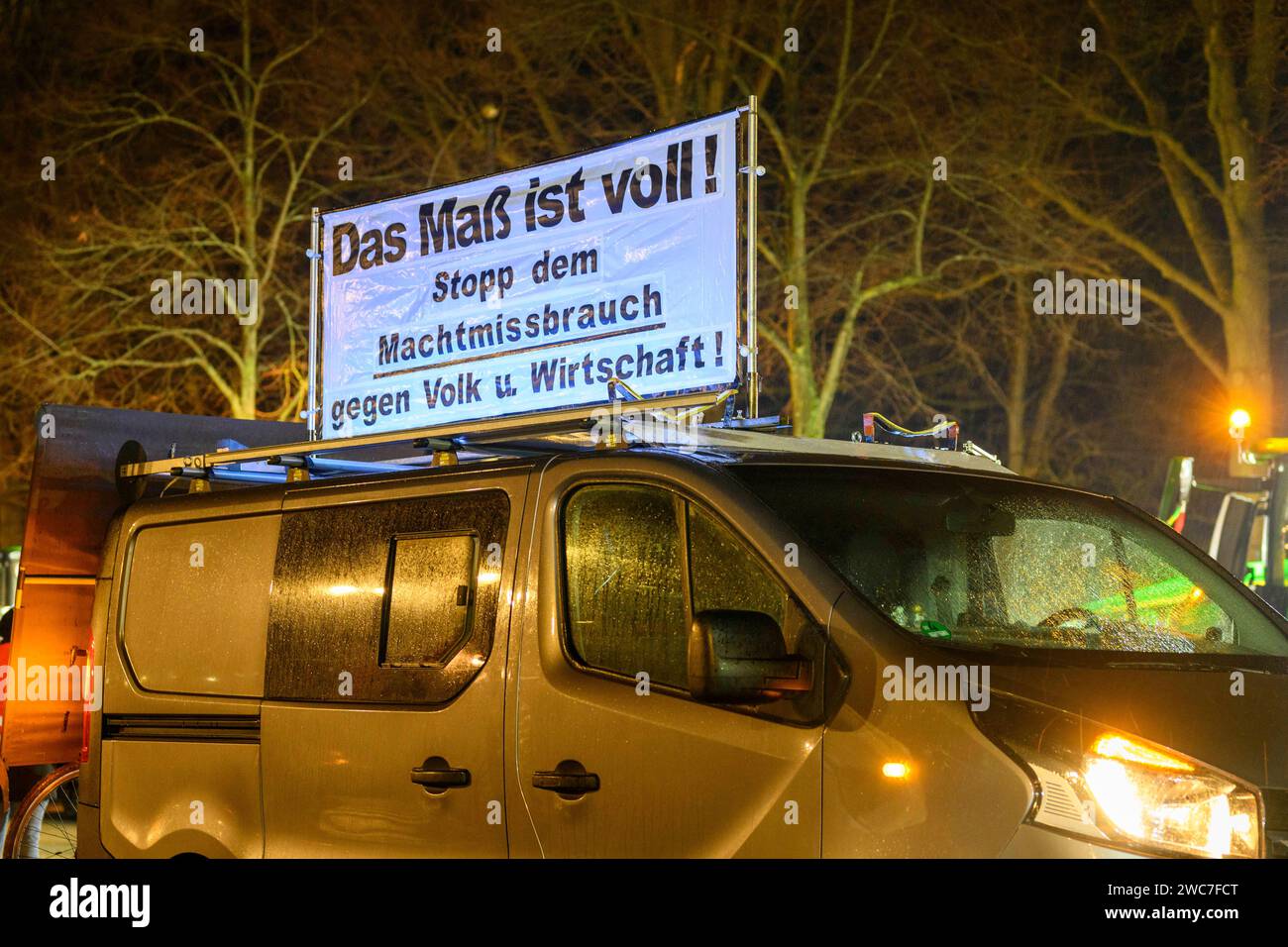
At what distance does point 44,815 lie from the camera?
770cm

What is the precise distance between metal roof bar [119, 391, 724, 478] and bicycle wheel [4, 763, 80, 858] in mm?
1878

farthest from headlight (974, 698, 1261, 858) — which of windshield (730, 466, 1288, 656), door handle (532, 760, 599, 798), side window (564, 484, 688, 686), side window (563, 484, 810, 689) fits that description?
door handle (532, 760, 599, 798)

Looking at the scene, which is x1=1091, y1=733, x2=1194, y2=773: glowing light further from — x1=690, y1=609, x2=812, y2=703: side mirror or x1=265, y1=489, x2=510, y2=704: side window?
x1=265, y1=489, x2=510, y2=704: side window

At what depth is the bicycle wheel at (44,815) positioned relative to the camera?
7371 millimetres

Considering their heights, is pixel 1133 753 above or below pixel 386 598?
below

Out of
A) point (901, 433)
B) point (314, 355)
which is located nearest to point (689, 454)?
point (901, 433)

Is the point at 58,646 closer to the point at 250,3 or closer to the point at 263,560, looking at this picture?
the point at 263,560

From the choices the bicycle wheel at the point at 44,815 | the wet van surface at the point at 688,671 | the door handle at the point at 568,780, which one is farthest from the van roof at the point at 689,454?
the bicycle wheel at the point at 44,815

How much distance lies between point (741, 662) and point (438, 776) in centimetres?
129

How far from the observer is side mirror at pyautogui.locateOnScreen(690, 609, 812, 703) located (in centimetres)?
364

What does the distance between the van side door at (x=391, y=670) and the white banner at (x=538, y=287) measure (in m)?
1.28

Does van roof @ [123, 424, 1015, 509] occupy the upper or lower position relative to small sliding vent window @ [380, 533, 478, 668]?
Answer: upper

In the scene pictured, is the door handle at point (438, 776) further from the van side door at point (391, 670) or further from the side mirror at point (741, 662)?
the side mirror at point (741, 662)

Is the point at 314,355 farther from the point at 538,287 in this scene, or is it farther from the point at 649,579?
the point at 649,579
